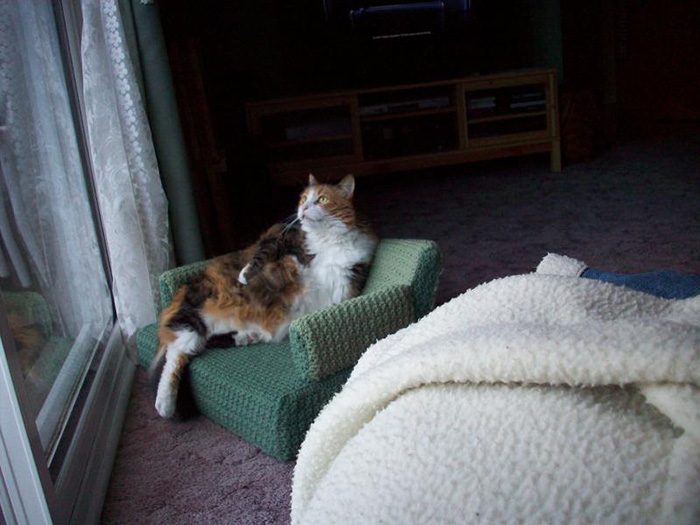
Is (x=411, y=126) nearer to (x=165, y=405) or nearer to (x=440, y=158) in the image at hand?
(x=440, y=158)

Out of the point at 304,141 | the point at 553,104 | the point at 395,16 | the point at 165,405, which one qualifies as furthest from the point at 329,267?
the point at 395,16

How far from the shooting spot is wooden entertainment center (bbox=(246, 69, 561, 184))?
447cm

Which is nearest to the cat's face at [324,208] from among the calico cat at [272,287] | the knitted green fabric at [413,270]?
the calico cat at [272,287]

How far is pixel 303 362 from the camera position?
159cm

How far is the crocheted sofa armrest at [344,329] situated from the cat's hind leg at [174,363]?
0.38m

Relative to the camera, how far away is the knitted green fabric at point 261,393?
1.55m

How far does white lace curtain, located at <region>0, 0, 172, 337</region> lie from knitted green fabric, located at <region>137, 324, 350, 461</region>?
0.52 m

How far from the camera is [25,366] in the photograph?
1.57 metres

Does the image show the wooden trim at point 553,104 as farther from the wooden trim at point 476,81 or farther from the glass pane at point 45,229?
the glass pane at point 45,229

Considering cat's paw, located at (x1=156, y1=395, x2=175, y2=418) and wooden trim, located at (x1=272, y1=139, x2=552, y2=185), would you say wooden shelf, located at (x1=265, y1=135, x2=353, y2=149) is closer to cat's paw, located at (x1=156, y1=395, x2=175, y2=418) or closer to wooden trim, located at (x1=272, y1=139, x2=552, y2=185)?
→ wooden trim, located at (x1=272, y1=139, x2=552, y2=185)

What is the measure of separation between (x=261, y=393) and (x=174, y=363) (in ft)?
1.22

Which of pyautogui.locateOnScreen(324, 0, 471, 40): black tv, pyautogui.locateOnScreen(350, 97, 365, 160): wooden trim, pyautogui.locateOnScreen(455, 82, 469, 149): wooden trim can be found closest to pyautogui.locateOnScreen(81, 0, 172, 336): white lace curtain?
pyautogui.locateOnScreen(350, 97, 365, 160): wooden trim

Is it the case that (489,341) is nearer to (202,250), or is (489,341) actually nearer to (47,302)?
(47,302)

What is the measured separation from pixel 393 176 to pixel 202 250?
2893 millimetres
